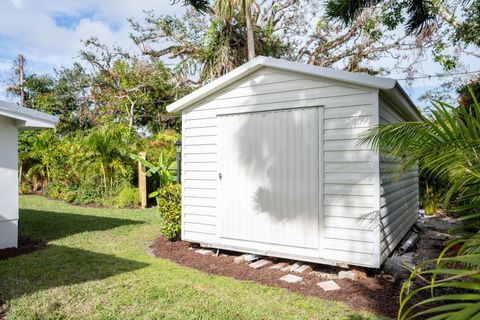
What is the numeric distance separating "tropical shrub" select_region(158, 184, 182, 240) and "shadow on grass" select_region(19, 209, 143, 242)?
7.03 ft

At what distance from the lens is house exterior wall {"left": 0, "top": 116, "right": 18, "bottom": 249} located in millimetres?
5941

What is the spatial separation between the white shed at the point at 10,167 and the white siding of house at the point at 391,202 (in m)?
5.94

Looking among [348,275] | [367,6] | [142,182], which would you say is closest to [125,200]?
[142,182]

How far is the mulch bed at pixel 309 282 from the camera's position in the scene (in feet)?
12.7

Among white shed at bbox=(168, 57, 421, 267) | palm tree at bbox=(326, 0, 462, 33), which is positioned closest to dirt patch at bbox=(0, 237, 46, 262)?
white shed at bbox=(168, 57, 421, 267)

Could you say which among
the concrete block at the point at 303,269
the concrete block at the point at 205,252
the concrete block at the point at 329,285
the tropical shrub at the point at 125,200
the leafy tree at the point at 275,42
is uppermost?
the leafy tree at the point at 275,42

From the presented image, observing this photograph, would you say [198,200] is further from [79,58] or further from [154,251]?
[79,58]

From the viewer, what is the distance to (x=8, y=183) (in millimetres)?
6031

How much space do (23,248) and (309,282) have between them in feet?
16.7

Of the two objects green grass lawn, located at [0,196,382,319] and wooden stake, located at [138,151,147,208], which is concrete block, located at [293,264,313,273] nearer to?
green grass lawn, located at [0,196,382,319]

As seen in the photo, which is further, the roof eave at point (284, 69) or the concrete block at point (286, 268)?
the concrete block at point (286, 268)

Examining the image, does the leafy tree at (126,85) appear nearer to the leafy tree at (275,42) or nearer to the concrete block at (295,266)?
A: the leafy tree at (275,42)

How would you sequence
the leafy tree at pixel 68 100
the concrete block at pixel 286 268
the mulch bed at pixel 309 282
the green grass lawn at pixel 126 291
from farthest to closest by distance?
the leafy tree at pixel 68 100 < the concrete block at pixel 286 268 < the mulch bed at pixel 309 282 < the green grass lawn at pixel 126 291

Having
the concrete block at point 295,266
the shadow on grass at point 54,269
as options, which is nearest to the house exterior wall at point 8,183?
the shadow on grass at point 54,269
